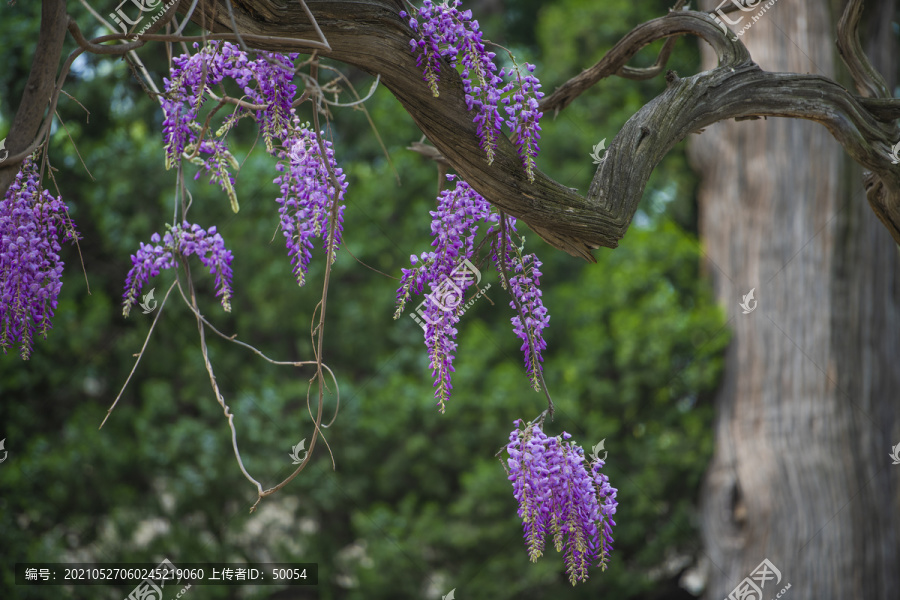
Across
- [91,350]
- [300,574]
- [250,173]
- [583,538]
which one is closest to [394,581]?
[300,574]

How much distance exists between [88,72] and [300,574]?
294 centimetres

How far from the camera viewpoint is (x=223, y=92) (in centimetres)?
180

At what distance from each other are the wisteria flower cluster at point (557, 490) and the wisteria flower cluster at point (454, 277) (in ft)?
0.54

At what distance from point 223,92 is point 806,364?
3.58m

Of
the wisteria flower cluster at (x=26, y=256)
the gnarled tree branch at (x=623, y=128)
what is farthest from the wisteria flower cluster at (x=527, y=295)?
the wisteria flower cluster at (x=26, y=256)

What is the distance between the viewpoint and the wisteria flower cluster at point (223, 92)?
1730mm

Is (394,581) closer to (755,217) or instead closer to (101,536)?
(101,536)

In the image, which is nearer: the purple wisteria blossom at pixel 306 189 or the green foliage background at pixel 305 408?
the purple wisteria blossom at pixel 306 189

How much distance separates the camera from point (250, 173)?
14.3 feet

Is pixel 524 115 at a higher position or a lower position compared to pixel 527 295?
higher

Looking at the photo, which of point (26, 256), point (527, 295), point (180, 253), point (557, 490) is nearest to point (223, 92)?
point (180, 253)
